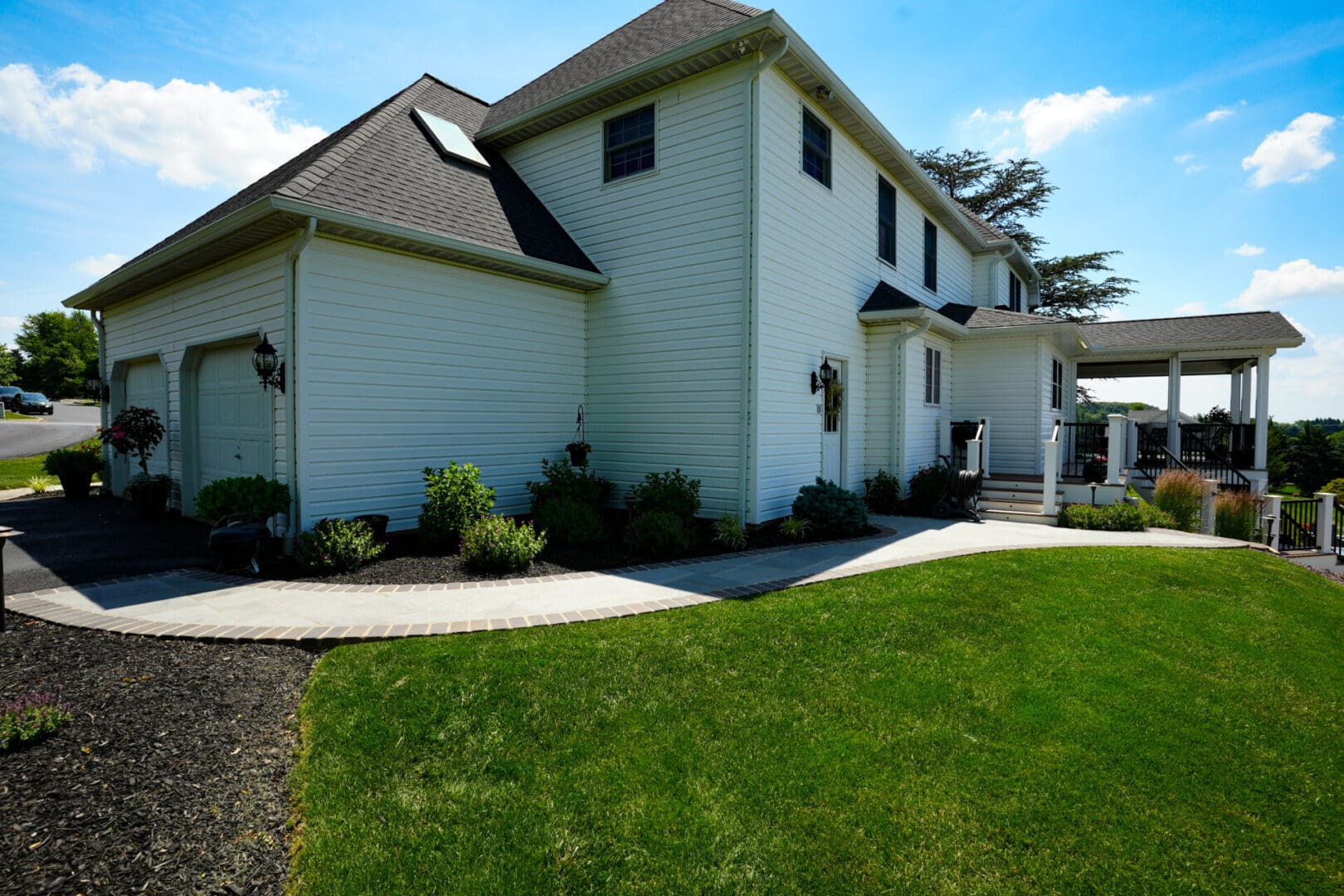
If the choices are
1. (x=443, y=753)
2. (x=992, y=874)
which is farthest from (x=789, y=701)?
(x=443, y=753)

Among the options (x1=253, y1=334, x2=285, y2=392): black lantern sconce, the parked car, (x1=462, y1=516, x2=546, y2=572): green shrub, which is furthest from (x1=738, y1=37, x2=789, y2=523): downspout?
the parked car

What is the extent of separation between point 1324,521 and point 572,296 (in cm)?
1410

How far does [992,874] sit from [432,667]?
317 cm

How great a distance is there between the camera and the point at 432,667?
3.87 m

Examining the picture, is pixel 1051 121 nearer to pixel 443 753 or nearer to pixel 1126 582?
pixel 1126 582

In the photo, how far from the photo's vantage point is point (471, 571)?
6.46 meters

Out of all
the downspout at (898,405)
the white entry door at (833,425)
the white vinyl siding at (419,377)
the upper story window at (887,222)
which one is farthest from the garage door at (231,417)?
the upper story window at (887,222)

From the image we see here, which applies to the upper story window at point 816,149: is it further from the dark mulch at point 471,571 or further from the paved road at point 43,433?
the paved road at point 43,433

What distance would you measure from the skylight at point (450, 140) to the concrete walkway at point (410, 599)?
7.22 m

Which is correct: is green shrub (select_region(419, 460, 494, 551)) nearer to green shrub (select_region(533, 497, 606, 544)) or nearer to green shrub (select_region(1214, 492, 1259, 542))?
green shrub (select_region(533, 497, 606, 544))

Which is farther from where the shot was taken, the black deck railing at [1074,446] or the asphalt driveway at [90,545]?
the black deck railing at [1074,446]

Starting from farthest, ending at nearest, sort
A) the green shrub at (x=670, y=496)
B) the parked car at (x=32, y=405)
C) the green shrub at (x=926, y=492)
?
the parked car at (x=32, y=405), the green shrub at (x=926, y=492), the green shrub at (x=670, y=496)

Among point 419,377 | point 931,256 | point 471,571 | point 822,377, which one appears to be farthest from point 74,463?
point 931,256

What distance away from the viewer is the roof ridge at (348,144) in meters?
6.79
